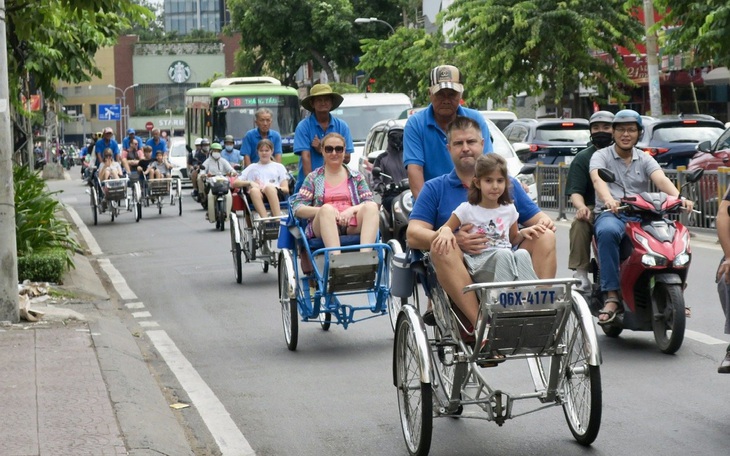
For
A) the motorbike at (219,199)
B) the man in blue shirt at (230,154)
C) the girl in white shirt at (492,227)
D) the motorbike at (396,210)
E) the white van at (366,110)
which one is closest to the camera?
the girl in white shirt at (492,227)

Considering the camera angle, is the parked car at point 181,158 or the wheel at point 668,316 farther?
the parked car at point 181,158

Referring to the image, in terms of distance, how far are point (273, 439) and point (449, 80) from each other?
2740mm

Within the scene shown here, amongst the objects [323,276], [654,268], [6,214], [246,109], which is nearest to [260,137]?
[6,214]

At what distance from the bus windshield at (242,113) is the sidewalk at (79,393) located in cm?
2349

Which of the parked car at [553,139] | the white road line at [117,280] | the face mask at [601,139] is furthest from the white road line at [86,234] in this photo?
the face mask at [601,139]

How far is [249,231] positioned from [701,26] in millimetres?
12531

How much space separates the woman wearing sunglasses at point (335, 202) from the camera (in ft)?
31.9

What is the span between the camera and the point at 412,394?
6.39 m

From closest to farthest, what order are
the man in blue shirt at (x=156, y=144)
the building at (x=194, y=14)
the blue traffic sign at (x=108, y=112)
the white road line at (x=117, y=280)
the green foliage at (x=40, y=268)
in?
1. the green foliage at (x=40, y=268)
2. the white road line at (x=117, y=280)
3. the man in blue shirt at (x=156, y=144)
4. the blue traffic sign at (x=108, y=112)
5. the building at (x=194, y=14)

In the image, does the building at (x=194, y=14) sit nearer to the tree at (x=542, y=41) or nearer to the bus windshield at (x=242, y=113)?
the tree at (x=542, y=41)

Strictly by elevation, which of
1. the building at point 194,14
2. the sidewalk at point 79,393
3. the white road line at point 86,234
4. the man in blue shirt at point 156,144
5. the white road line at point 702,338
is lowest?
the white road line at point 86,234

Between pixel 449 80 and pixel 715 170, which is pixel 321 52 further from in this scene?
pixel 449 80

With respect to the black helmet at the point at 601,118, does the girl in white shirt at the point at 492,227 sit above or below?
below

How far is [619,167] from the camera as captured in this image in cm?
940
